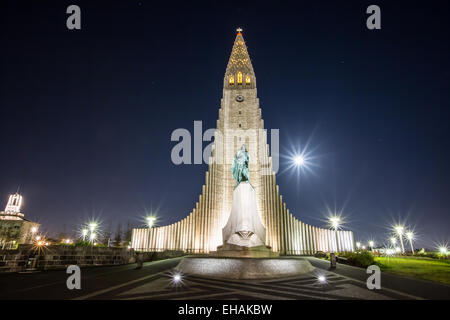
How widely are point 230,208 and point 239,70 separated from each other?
67.5 feet

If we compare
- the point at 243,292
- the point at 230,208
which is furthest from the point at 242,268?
the point at 230,208

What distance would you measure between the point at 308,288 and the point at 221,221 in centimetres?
2082

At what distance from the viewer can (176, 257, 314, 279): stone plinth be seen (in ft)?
27.8

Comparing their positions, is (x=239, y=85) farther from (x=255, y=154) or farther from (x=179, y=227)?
(x=179, y=227)

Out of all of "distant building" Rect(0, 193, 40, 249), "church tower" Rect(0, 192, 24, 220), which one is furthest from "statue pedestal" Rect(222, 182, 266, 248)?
"church tower" Rect(0, 192, 24, 220)

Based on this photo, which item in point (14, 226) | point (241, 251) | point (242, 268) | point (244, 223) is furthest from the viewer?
point (14, 226)

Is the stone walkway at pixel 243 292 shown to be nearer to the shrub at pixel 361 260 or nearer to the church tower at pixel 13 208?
the shrub at pixel 361 260

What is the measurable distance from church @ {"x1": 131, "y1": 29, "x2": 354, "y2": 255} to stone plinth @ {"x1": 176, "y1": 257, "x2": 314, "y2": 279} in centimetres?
1711

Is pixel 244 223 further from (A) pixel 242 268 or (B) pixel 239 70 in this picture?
(B) pixel 239 70

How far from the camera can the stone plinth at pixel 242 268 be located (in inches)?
333

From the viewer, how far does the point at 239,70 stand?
3291cm

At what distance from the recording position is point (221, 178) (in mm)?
28500

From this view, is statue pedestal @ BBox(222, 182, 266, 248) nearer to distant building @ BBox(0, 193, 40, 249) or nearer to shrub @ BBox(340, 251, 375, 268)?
shrub @ BBox(340, 251, 375, 268)
